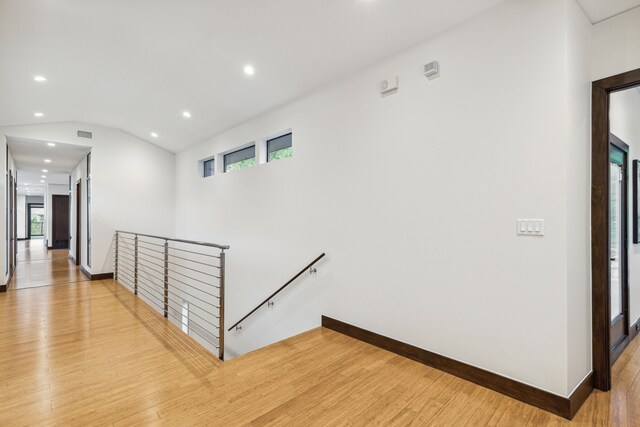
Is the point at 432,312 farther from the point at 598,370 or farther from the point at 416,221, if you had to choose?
the point at 598,370

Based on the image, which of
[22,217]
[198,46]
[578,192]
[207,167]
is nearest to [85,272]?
[207,167]

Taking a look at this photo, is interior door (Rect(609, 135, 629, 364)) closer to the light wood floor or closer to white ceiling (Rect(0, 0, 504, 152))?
the light wood floor

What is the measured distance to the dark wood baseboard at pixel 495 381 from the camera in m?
2.01

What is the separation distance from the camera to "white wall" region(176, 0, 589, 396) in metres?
2.08

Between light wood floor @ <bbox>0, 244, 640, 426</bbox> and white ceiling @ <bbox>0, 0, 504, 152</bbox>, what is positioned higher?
white ceiling @ <bbox>0, 0, 504, 152</bbox>

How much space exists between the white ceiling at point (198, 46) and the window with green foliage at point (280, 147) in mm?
470

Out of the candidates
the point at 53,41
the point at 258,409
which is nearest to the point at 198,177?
the point at 53,41

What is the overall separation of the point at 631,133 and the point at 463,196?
231cm

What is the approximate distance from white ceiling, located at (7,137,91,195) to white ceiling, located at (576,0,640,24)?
307 inches

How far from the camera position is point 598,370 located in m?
2.31

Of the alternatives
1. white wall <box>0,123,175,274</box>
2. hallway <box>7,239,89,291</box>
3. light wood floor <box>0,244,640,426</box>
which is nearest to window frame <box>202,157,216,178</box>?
white wall <box>0,123,175,274</box>

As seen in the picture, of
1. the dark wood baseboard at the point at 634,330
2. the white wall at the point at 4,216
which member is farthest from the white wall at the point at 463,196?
the white wall at the point at 4,216

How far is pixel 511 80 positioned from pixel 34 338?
5086mm

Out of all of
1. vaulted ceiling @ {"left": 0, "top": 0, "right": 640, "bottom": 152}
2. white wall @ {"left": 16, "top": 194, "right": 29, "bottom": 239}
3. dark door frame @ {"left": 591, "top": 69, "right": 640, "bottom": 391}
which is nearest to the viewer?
dark door frame @ {"left": 591, "top": 69, "right": 640, "bottom": 391}
